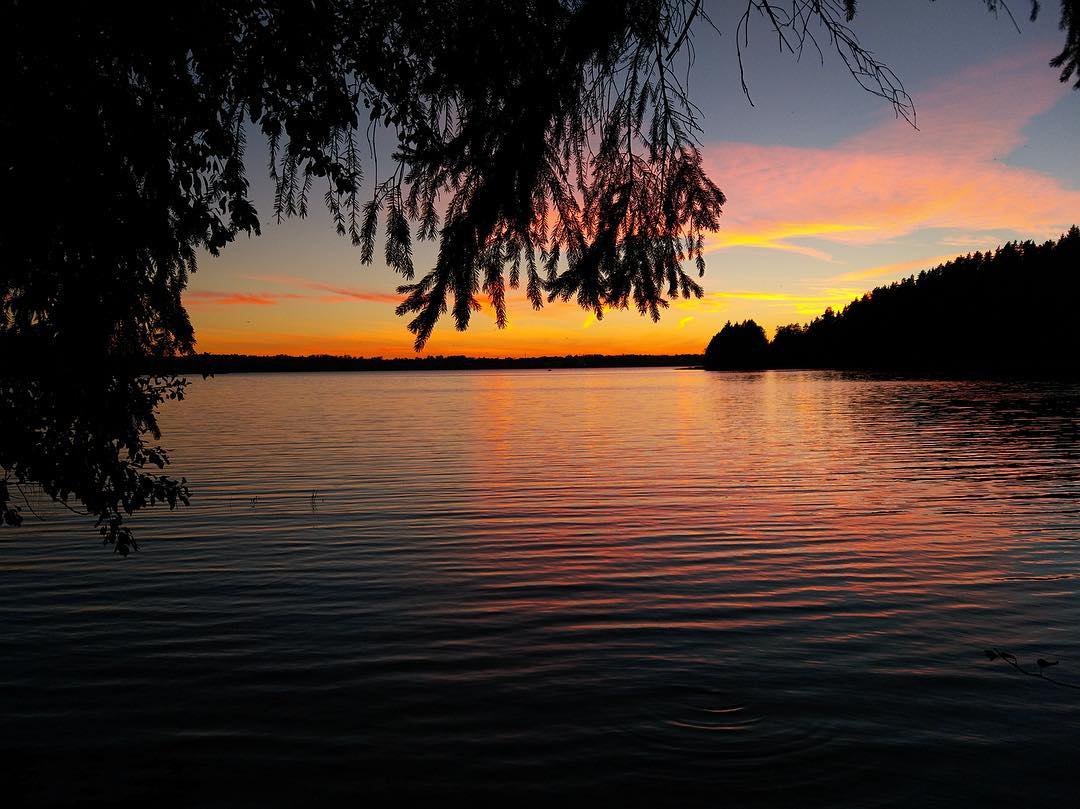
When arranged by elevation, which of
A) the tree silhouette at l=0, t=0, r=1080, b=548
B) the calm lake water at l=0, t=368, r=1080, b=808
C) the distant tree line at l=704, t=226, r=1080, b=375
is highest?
the distant tree line at l=704, t=226, r=1080, b=375

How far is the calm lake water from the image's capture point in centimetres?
589

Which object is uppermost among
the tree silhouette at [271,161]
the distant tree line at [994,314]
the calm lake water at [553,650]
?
the distant tree line at [994,314]

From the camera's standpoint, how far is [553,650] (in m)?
8.55

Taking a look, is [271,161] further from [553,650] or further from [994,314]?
[994,314]

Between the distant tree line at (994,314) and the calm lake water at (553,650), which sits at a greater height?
the distant tree line at (994,314)

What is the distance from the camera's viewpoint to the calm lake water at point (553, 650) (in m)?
5.89

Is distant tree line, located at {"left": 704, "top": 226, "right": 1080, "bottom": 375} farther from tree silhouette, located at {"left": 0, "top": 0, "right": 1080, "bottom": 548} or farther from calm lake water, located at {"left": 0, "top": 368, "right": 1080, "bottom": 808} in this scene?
tree silhouette, located at {"left": 0, "top": 0, "right": 1080, "bottom": 548}

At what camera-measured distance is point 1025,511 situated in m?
17.3

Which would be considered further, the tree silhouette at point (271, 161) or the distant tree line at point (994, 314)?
the distant tree line at point (994, 314)

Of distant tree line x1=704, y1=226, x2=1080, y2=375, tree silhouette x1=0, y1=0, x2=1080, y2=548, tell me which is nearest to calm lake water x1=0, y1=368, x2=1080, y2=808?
tree silhouette x1=0, y1=0, x2=1080, y2=548

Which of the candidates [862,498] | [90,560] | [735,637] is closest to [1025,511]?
[862,498]

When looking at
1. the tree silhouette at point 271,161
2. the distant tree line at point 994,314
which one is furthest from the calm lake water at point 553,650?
the distant tree line at point 994,314

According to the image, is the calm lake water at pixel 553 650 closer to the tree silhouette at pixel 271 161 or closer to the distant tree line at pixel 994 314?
the tree silhouette at pixel 271 161

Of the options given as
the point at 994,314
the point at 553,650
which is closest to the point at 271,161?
the point at 553,650
